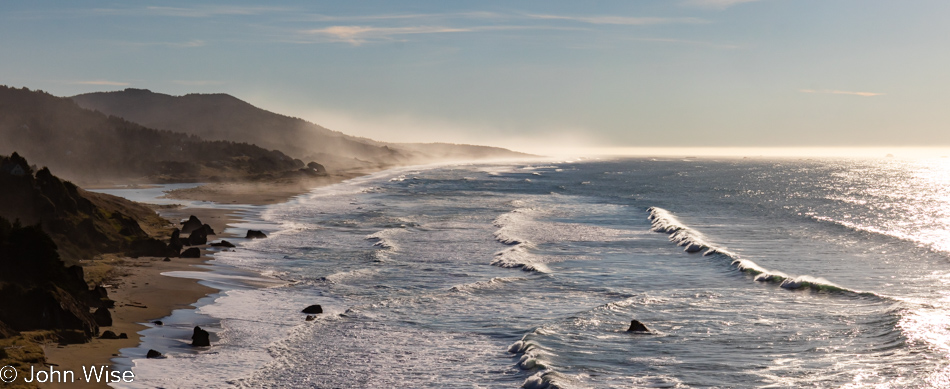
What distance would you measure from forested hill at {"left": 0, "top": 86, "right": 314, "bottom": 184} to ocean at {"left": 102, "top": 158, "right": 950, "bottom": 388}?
7725 cm

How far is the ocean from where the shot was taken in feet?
58.5

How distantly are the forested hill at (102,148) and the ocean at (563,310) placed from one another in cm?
7725

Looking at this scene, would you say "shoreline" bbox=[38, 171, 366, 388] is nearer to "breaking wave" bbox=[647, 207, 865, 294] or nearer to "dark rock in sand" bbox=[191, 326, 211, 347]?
"dark rock in sand" bbox=[191, 326, 211, 347]

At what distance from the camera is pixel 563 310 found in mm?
25047

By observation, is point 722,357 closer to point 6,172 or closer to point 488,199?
point 6,172

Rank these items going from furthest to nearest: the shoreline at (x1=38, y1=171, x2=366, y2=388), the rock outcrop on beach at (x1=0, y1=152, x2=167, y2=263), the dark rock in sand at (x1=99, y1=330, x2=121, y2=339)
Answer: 1. the rock outcrop on beach at (x1=0, y1=152, x2=167, y2=263)
2. the dark rock in sand at (x1=99, y1=330, x2=121, y2=339)
3. the shoreline at (x1=38, y1=171, x2=366, y2=388)

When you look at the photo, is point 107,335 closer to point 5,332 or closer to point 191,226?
point 5,332

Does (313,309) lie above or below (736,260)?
below

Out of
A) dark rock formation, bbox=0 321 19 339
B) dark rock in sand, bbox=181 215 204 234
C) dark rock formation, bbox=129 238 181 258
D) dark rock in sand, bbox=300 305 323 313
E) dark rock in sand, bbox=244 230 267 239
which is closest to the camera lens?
dark rock formation, bbox=0 321 19 339

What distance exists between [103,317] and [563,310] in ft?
46.1

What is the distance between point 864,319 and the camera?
23.9 m

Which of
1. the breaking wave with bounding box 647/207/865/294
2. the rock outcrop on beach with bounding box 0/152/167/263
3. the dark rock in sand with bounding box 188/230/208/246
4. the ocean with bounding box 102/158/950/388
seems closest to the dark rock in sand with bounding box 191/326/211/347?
the ocean with bounding box 102/158/950/388

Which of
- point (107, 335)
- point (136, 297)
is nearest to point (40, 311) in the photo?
point (107, 335)

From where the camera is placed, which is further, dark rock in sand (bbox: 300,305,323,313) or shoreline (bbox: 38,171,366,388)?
dark rock in sand (bbox: 300,305,323,313)
